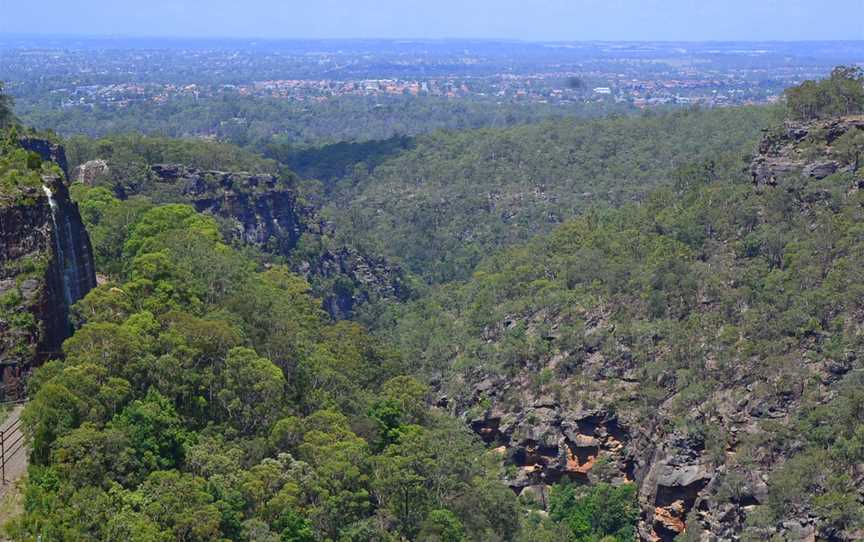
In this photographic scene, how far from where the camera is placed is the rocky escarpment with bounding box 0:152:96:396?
35.7 m

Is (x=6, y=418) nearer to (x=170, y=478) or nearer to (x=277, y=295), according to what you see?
(x=170, y=478)

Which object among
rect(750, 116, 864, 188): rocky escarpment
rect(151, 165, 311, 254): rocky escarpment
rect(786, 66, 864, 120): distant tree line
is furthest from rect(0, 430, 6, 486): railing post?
rect(786, 66, 864, 120): distant tree line

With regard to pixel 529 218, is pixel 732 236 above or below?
above

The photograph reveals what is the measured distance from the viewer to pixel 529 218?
328 ft

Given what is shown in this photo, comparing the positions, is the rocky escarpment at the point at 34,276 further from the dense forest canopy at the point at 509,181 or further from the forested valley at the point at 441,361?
the dense forest canopy at the point at 509,181

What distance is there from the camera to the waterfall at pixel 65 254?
3962 centimetres

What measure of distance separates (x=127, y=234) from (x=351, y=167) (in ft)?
226

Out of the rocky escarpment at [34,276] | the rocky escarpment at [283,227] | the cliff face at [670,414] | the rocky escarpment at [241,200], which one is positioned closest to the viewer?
the rocky escarpment at [34,276]

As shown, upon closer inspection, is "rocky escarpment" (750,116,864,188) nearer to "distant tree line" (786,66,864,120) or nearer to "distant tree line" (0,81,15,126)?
"distant tree line" (786,66,864,120)

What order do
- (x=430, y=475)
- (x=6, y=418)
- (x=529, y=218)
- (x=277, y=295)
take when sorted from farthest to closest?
(x=529, y=218) → (x=277, y=295) → (x=430, y=475) → (x=6, y=418)

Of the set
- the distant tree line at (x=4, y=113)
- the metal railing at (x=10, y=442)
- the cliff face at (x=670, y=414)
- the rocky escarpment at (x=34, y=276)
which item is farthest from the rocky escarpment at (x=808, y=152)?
the metal railing at (x=10, y=442)

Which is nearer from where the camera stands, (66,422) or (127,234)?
→ (66,422)

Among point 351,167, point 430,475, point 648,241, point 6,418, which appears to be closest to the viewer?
point 6,418

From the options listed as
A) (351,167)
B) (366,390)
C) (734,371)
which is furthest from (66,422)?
(351,167)
